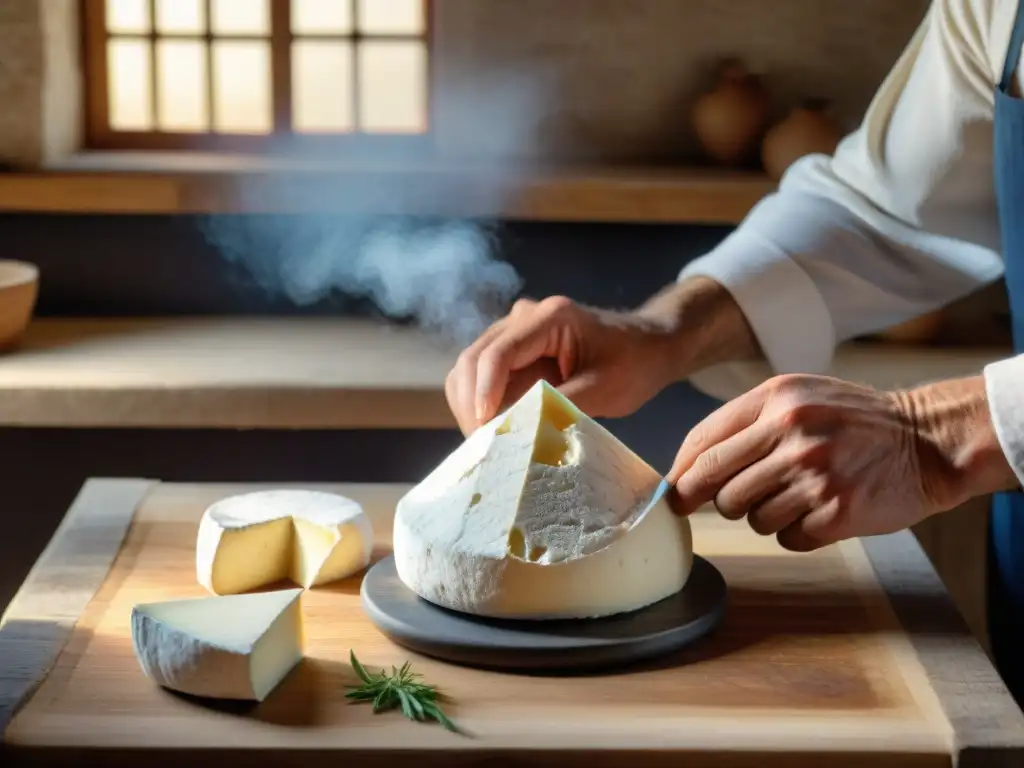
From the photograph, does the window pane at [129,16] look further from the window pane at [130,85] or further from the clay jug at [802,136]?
the clay jug at [802,136]

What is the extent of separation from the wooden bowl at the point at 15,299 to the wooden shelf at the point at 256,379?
0.05 metres

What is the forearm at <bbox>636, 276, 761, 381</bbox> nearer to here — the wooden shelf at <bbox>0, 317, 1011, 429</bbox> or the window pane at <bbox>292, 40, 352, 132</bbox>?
the wooden shelf at <bbox>0, 317, 1011, 429</bbox>

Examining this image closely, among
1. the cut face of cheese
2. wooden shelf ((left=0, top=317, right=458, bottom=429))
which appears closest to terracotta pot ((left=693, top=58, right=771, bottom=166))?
wooden shelf ((left=0, top=317, right=458, bottom=429))

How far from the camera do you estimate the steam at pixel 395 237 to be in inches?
123

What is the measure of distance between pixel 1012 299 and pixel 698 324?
0.45m

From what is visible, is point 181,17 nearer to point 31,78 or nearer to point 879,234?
point 31,78

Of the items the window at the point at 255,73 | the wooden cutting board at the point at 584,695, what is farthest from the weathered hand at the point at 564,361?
the window at the point at 255,73

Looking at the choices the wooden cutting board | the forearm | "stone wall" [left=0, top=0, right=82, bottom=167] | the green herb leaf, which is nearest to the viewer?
the wooden cutting board

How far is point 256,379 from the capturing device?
2730mm

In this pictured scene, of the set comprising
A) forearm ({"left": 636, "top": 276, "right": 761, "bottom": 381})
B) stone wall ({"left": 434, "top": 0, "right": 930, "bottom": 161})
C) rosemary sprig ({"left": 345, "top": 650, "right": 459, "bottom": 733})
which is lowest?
rosemary sprig ({"left": 345, "top": 650, "right": 459, "bottom": 733})

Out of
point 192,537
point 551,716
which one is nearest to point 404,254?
Answer: point 192,537

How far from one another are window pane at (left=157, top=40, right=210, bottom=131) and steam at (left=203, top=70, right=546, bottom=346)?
1.05ft

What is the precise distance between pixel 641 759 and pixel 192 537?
2.58 feet

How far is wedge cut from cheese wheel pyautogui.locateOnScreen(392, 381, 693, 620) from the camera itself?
145cm
